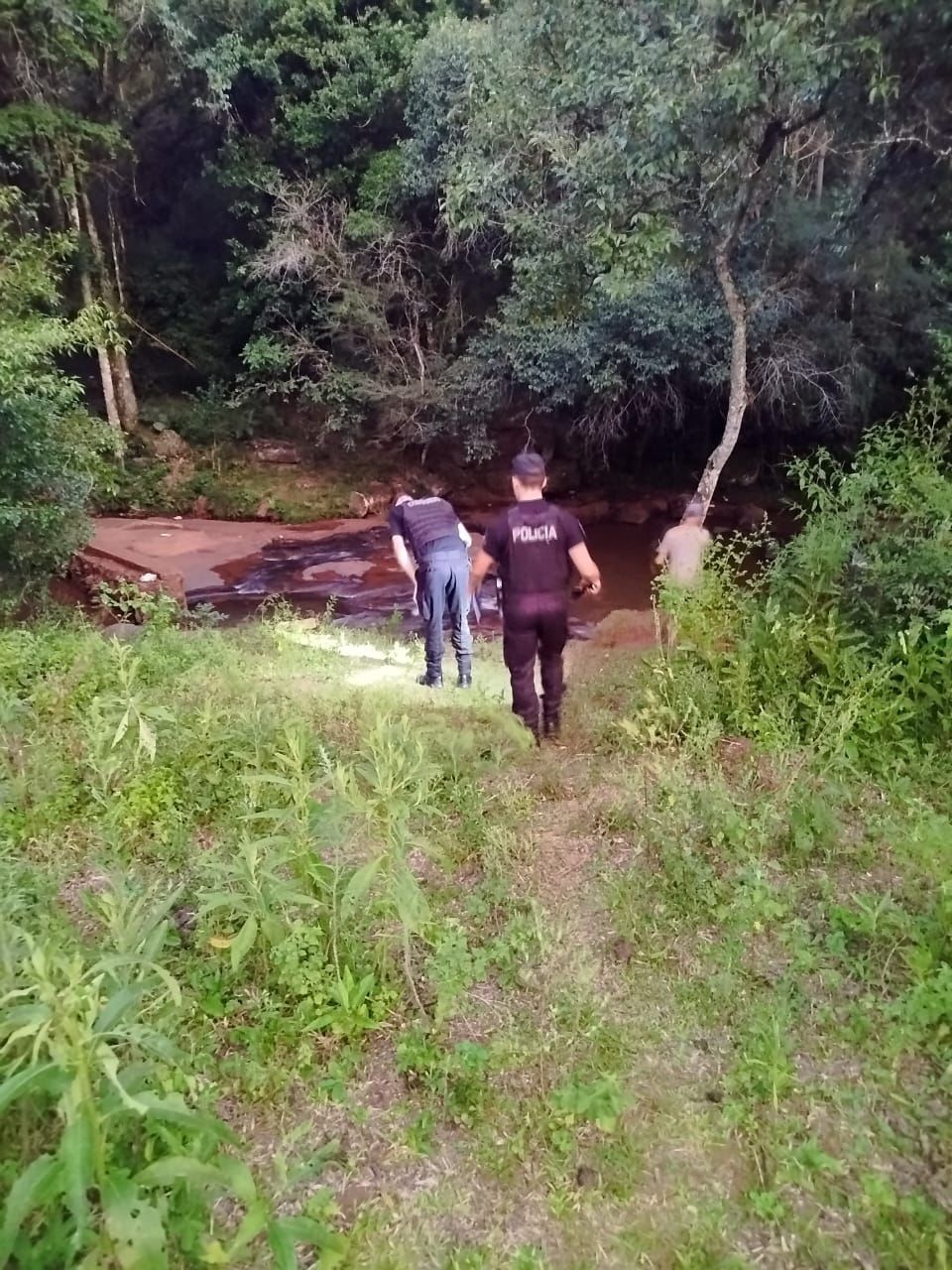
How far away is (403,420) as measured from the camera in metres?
13.5

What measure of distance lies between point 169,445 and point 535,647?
11.8m

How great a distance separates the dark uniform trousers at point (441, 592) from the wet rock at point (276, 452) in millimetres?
9706

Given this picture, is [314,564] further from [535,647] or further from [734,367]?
[535,647]

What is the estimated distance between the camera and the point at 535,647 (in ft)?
14.1

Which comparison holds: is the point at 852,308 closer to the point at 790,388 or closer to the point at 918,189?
the point at 790,388

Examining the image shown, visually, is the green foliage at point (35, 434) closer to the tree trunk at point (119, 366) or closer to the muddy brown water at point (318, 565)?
the muddy brown water at point (318, 565)

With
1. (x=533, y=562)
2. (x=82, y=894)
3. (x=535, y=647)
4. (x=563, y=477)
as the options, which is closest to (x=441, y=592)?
(x=535, y=647)

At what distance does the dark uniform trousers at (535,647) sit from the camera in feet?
13.6

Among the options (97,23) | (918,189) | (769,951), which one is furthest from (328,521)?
(769,951)

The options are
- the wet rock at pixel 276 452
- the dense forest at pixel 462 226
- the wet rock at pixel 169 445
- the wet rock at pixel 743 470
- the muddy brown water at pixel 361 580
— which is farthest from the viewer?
the wet rock at pixel 276 452

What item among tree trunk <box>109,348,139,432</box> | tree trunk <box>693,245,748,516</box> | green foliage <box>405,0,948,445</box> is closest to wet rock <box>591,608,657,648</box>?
tree trunk <box>693,245,748,516</box>

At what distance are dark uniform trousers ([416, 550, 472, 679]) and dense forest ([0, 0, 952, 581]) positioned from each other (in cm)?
361

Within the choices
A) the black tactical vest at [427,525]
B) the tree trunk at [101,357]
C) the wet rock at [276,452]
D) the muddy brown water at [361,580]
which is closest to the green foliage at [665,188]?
the muddy brown water at [361,580]

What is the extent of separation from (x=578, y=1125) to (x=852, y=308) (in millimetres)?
11027
